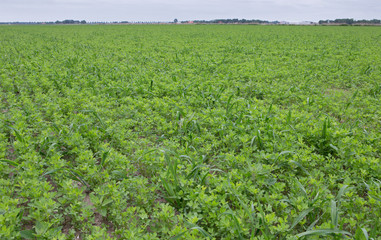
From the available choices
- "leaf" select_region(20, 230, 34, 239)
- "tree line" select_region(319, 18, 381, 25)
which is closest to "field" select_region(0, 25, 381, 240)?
"leaf" select_region(20, 230, 34, 239)

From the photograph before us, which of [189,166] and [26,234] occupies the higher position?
[189,166]

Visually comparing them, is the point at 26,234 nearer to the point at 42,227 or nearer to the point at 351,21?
the point at 42,227

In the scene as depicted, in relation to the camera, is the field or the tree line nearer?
the field

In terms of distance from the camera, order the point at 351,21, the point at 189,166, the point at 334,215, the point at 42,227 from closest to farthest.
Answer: the point at 42,227
the point at 334,215
the point at 189,166
the point at 351,21

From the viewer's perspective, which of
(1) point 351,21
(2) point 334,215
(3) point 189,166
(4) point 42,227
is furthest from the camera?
(1) point 351,21

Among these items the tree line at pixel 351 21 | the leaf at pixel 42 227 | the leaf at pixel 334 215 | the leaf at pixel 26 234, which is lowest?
the leaf at pixel 26 234

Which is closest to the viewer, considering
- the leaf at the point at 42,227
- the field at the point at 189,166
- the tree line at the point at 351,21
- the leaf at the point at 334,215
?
the leaf at the point at 42,227

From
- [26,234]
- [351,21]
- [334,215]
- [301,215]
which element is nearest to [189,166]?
[301,215]

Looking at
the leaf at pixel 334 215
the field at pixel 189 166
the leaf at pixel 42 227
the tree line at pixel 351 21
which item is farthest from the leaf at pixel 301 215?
the tree line at pixel 351 21

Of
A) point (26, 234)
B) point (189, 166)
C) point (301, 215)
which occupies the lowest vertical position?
point (26, 234)

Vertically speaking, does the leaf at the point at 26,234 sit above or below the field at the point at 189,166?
below

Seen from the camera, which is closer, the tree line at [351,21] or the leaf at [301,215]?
the leaf at [301,215]

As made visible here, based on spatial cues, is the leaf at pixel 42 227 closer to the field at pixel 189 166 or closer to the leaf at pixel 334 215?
the field at pixel 189 166

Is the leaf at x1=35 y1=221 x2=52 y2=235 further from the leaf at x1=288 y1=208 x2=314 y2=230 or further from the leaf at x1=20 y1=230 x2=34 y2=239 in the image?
the leaf at x1=288 y1=208 x2=314 y2=230
